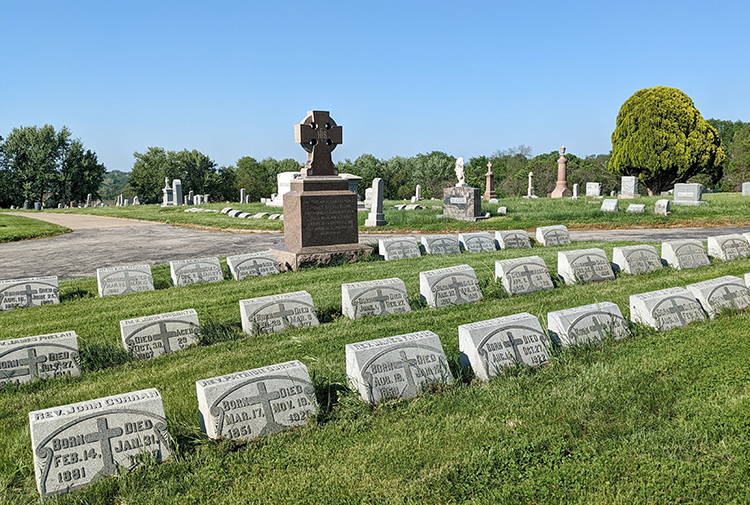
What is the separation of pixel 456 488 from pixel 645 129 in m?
38.5

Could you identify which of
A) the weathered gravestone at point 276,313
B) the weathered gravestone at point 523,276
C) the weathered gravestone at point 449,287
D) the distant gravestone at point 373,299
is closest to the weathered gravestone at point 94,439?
the weathered gravestone at point 276,313

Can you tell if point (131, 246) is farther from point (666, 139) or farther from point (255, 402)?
point (666, 139)

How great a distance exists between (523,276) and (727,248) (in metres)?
4.80

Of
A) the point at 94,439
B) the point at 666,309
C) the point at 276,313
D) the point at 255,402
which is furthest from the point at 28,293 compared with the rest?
the point at 666,309

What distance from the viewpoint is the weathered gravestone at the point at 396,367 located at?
397cm

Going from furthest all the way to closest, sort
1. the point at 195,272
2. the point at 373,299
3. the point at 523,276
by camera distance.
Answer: the point at 195,272
the point at 523,276
the point at 373,299

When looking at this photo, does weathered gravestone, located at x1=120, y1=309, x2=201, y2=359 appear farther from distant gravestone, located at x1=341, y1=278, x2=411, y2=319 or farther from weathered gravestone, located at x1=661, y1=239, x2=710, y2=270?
weathered gravestone, located at x1=661, y1=239, x2=710, y2=270

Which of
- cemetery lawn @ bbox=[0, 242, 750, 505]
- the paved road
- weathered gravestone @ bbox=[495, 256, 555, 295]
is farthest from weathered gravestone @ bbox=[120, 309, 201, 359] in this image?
the paved road

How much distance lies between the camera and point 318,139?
10.3m

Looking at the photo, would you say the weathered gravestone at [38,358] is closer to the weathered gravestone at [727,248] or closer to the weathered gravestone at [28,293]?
the weathered gravestone at [28,293]

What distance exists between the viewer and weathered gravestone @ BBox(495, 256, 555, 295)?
7.30 metres

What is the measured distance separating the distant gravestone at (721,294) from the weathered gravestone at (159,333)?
522 centimetres

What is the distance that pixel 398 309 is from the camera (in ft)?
21.2

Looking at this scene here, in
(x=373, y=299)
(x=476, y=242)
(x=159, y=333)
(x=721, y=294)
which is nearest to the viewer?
(x=159, y=333)
